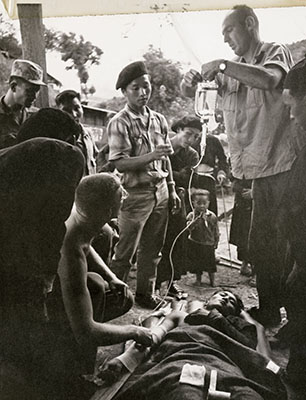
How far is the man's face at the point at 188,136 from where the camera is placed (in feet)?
8.02

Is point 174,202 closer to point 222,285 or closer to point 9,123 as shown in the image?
point 222,285

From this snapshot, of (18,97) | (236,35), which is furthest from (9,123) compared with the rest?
(236,35)

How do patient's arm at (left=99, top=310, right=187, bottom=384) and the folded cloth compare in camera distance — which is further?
patient's arm at (left=99, top=310, right=187, bottom=384)

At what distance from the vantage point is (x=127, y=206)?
2.46 meters

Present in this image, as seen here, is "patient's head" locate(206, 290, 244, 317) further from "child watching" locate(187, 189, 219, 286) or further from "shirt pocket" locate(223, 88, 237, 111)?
"shirt pocket" locate(223, 88, 237, 111)

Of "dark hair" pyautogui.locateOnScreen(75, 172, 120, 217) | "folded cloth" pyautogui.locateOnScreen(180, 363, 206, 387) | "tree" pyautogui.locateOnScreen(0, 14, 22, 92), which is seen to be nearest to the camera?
"folded cloth" pyautogui.locateOnScreen(180, 363, 206, 387)

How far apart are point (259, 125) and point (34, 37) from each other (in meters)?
1.24

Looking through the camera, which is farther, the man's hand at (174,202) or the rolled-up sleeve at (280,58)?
the man's hand at (174,202)

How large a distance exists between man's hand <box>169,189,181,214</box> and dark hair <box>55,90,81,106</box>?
68 cm

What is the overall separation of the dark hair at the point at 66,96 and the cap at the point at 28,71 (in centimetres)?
11

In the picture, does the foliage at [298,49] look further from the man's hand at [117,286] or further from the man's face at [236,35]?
the man's hand at [117,286]

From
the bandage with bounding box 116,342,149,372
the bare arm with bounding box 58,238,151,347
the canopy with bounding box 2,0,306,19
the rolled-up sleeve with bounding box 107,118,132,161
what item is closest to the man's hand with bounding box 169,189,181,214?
the rolled-up sleeve with bounding box 107,118,132,161

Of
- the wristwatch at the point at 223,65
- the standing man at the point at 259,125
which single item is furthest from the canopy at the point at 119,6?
the wristwatch at the point at 223,65

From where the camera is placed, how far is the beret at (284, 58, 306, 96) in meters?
2.31
